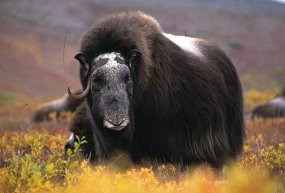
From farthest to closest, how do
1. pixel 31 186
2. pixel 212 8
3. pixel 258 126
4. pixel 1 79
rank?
pixel 212 8, pixel 1 79, pixel 258 126, pixel 31 186

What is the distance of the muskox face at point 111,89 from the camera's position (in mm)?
3908

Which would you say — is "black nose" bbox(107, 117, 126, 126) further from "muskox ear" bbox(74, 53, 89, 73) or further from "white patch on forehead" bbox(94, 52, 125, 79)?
"muskox ear" bbox(74, 53, 89, 73)

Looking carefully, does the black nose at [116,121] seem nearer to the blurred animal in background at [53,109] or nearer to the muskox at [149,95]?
the muskox at [149,95]

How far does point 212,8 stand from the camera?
4728cm

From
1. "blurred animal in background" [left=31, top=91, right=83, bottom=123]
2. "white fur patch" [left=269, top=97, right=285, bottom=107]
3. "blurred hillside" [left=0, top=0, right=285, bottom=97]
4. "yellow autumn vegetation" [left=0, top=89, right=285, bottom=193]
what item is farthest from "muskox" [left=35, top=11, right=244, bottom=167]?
"blurred hillside" [left=0, top=0, right=285, bottom=97]

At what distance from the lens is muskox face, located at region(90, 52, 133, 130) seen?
391cm

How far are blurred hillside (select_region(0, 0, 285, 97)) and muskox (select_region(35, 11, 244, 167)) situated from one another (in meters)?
21.3

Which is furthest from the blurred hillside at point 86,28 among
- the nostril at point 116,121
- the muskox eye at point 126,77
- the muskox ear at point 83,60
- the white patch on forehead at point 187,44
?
the nostril at point 116,121

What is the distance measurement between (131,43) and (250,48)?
35320 mm

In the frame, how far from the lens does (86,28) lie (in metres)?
39.2

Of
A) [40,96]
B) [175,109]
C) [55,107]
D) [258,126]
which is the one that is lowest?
[40,96]

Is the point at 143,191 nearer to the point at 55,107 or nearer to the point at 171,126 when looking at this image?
the point at 171,126

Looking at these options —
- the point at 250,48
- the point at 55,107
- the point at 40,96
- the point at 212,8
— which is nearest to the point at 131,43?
the point at 55,107

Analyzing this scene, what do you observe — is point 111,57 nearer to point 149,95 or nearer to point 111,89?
point 111,89
